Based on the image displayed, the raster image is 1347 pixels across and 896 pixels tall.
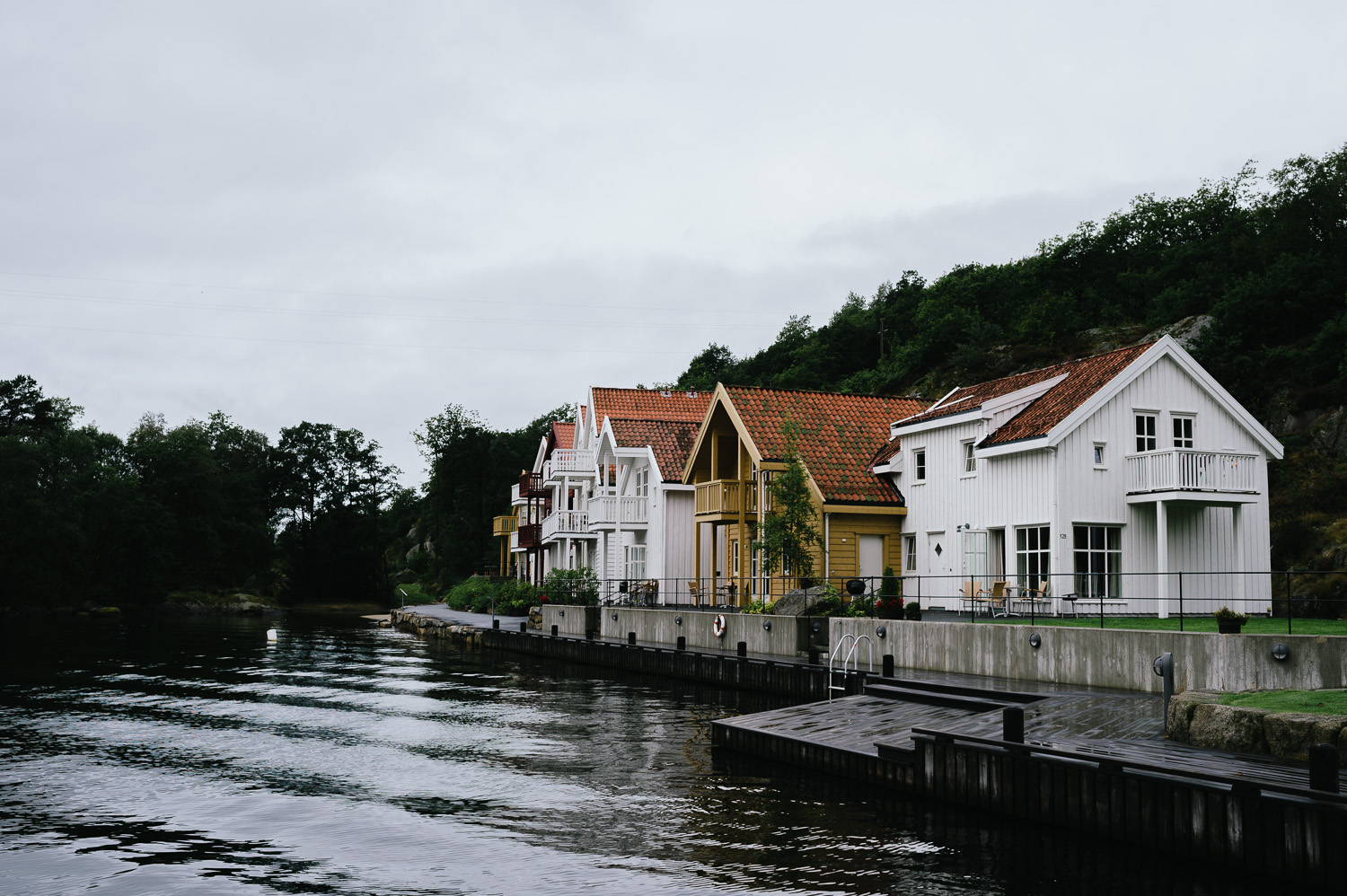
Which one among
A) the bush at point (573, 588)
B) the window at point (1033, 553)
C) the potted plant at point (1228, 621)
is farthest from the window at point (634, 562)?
the potted plant at point (1228, 621)

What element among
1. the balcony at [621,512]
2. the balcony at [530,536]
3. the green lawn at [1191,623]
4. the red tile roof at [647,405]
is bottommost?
the green lawn at [1191,623]

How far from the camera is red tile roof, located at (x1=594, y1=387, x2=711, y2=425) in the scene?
55688mm

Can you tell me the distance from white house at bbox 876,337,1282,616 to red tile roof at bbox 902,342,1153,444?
0.21 feet

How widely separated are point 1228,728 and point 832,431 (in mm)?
26843

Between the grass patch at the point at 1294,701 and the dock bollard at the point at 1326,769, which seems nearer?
the dock bollard at the point at 1326,769

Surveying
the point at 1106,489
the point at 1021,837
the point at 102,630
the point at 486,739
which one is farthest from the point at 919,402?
the point at 102,630

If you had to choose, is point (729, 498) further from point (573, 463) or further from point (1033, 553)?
point (573, 463)

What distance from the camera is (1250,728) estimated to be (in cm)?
1277

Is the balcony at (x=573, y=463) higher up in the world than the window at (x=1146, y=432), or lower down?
higher up

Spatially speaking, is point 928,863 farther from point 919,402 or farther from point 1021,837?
point 919,402

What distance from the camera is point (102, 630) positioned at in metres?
57.4

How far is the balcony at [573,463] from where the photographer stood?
59.2m

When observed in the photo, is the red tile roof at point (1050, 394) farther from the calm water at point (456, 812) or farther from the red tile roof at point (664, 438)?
the red tile roof at point (664, 438)

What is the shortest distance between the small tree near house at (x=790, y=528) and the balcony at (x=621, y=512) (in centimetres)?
1534
